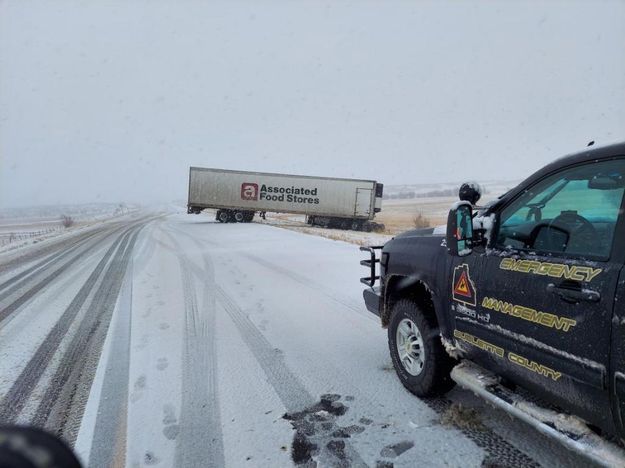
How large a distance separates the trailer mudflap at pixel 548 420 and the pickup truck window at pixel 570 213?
2.90 feet

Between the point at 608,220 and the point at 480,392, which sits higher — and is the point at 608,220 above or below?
above

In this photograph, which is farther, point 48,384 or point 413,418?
point 48,384

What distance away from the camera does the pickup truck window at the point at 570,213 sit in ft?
6.98

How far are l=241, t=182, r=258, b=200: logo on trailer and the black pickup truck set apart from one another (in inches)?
1178

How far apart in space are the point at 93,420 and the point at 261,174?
3007 centimetres

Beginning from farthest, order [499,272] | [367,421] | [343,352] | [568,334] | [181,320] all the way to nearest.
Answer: [181,320], [343,352], [367,421], [499,272], [568,334]

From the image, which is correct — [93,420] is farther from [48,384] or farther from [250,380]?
[250,380]

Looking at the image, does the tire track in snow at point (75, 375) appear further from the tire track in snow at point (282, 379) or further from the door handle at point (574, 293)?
the door handle at point (574, 293)

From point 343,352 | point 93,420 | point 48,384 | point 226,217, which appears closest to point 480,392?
point 343,352

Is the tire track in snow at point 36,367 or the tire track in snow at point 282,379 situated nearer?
the tire track in snow at point 282,379

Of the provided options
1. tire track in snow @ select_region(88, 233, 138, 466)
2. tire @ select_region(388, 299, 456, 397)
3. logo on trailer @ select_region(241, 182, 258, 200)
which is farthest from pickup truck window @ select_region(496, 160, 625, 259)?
logo on trailer @ select_region(241, 182, 258, 200)

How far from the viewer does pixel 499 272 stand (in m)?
2.57

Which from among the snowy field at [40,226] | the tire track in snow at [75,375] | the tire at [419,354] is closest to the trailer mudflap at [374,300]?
the tire at [419,354]

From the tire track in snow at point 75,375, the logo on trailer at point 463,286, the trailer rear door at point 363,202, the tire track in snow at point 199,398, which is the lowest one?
the tire track in snow at point 75,375
